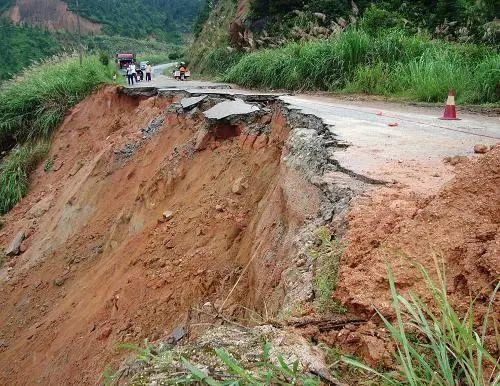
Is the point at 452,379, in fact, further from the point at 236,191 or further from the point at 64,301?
the point at 64,301

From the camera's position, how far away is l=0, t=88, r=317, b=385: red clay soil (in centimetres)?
447

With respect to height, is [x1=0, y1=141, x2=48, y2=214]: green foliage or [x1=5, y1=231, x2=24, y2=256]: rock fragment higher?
→ [x1=0, y1=141, x2=48, y2=214]: green foliage

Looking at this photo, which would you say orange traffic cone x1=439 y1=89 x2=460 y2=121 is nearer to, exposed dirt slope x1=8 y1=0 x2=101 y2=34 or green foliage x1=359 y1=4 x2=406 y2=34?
green foliage x1=359 y1=4 x2=406 y2=34

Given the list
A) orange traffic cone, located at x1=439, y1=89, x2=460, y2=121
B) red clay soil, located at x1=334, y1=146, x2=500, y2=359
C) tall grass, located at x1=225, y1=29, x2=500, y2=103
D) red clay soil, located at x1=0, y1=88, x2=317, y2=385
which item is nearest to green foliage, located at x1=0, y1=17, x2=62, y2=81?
tall grass, located at x1=225, y1=29, x2=500, y2=103

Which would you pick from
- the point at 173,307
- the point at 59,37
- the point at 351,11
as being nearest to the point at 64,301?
the point at 173,307

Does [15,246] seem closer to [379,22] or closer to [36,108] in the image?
[36,108]

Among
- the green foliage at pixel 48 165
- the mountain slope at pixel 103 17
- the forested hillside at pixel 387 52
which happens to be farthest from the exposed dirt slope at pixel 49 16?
the green foliage at pixel 48 165

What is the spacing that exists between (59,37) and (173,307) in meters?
55.8

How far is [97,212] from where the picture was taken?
8266 mm

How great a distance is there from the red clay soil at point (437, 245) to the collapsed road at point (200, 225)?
2.3 inches

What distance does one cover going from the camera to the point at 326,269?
234 centimetres

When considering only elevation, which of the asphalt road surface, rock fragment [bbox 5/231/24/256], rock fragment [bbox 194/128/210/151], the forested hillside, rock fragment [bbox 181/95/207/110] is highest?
the forested hillside

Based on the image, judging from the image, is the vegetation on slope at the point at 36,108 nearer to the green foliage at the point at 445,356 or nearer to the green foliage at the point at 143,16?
the green foliage at the point at 445,356

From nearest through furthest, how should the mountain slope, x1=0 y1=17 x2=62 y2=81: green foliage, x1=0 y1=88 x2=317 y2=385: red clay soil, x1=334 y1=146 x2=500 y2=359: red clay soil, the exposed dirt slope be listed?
x1=334 y1=146 x2=500 y2=359: red clay soil, x1=0 y1=88 x2=317 y2=385: red clay soil, x1=0 y1=17 x2=62 y2=81: green foliage, the exposed dirt slope, the mountain slope
